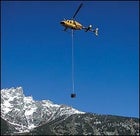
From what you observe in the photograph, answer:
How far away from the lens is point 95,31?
95062mm

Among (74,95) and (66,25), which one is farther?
(66,25)

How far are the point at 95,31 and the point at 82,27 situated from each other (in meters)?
4.65

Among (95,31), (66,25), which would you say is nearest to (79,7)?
(66,25)

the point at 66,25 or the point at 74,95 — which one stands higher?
the point at 66,25

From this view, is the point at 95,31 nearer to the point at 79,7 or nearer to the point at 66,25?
the point at 66,25

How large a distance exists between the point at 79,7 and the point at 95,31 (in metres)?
19.5

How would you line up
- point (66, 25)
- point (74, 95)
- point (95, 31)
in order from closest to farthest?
point (74, 95)
point (66, 25)
point (95, 31)

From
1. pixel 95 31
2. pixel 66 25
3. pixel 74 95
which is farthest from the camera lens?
pixel 95 31

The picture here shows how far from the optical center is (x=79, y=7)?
7612 centimetres

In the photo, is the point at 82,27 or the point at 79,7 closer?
the point at 79,7

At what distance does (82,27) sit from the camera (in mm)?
91438

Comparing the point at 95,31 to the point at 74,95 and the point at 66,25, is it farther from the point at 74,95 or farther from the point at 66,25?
the point at 74,95

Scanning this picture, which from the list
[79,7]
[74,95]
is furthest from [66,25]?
[74,95]

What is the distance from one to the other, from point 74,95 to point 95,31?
87.3 feet
